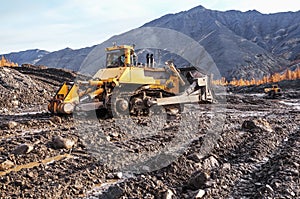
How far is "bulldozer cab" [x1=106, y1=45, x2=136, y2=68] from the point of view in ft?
36.8

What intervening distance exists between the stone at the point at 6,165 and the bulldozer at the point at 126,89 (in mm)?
4422

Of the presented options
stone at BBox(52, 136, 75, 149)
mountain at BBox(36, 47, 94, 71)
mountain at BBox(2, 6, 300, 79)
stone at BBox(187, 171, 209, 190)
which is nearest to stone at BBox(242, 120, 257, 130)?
stone at BBox(187, 171, 209, 190)

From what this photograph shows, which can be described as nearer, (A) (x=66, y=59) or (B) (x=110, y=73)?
(B) (x=110, y=73)

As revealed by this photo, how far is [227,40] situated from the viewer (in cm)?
13312


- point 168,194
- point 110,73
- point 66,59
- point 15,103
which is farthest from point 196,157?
point 66,59

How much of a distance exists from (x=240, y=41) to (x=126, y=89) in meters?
128

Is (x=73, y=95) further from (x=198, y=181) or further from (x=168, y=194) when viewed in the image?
(x=168, y=194)

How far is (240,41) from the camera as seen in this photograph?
13150 centimetres

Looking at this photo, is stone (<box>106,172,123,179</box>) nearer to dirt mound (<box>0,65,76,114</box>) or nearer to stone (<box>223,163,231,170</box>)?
stone (<box>223,163,231,170</box>)

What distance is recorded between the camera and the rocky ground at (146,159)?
183 inches

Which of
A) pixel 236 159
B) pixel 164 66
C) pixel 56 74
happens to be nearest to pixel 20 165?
pixel 236 159

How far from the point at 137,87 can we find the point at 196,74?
11.4ft

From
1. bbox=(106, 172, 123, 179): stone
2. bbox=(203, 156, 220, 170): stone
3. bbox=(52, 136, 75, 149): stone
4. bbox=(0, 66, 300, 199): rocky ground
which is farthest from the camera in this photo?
bbox=(52, 136, 75, 149): stone

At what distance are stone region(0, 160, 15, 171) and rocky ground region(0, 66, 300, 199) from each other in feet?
0.05
